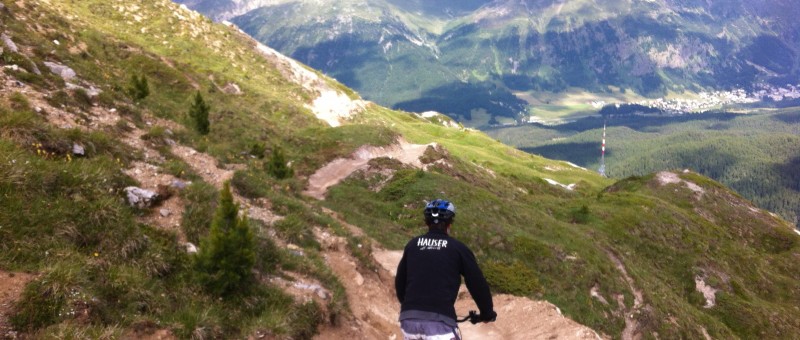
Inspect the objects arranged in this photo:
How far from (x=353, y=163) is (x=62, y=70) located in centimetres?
2829

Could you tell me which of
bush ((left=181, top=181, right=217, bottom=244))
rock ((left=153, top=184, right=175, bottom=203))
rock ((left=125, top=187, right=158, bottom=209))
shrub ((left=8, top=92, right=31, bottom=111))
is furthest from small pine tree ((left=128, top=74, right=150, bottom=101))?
rock ((left=125, top=187, right=158, bottom=209))

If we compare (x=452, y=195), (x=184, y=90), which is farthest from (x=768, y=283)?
(x=184, y=90)

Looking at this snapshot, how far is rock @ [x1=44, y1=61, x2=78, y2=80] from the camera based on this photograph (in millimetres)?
24031

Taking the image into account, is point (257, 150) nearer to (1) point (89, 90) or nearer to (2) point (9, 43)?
(1) point (89, 90)

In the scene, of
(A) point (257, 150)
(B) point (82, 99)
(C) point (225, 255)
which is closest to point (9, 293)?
(C) point (225, 255)

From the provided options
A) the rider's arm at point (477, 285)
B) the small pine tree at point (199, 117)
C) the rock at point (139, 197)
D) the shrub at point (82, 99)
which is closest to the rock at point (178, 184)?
the rock at point (139, 197)

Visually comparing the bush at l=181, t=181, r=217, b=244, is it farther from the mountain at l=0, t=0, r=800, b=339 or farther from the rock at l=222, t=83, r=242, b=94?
the rock at l=222, t=83, r=242, b=94

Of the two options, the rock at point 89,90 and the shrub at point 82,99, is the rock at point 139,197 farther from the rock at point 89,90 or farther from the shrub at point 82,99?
the rock at point 89,90

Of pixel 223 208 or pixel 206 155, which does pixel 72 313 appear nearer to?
pixel 223 208

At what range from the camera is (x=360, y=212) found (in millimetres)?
33219

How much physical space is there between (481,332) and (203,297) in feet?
42.5

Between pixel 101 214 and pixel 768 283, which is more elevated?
pixel 101 214

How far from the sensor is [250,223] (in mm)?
16375

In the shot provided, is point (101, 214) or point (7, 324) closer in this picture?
point (7, 324)
